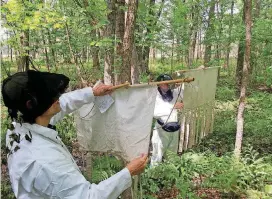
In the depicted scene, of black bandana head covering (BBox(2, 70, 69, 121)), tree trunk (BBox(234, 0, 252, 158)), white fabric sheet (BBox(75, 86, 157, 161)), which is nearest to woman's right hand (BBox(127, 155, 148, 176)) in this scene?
black bandana head covering (BBox(2, 70, 69, 121))

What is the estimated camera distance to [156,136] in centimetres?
556

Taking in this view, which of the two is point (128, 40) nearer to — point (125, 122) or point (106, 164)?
point (125, 122)

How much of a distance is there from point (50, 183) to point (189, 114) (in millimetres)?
3420

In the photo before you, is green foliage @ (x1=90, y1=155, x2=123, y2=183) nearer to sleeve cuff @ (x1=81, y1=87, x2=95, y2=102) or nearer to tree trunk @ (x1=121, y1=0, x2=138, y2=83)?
tree trunk @ (x1=121, y1=0, x2=138, y2=83)

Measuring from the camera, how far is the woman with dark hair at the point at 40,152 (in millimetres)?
1553

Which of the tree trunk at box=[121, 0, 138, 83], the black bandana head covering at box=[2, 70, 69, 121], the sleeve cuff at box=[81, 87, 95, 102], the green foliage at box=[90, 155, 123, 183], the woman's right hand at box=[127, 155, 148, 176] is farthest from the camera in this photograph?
the green foliage at box=[90, 155, 123, 183]

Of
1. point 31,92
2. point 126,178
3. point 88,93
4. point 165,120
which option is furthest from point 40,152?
point 165,120

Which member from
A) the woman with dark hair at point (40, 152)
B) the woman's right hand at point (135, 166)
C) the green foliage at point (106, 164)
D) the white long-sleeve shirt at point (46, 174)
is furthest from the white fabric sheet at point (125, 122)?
the green foliage at point (106, 164)

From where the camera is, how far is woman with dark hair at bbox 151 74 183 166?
4719 millimetres

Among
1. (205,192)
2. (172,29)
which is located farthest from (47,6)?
(172,29)

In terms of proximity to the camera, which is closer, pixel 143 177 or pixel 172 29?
pixel 143 177

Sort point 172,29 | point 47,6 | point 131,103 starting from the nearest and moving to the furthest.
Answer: point 131,103, point 47,6, point 172,29

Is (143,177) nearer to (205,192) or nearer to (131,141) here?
(205,192)

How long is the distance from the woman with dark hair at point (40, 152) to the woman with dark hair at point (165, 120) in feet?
8.65
